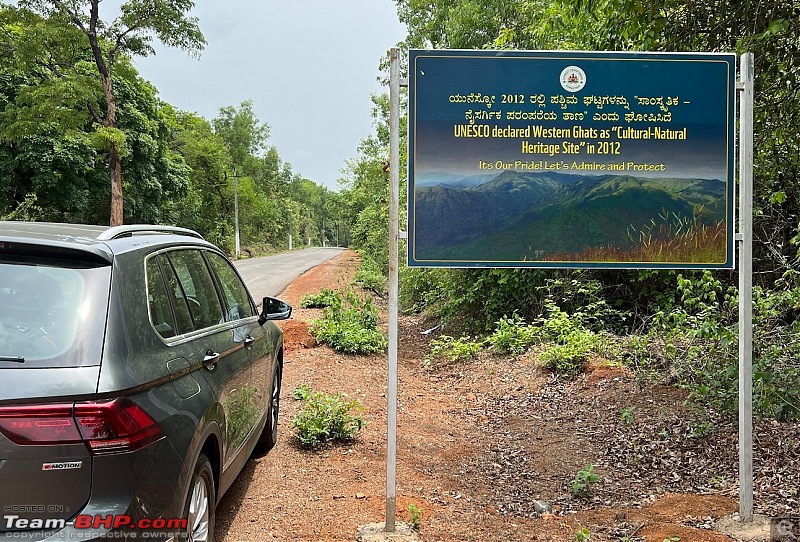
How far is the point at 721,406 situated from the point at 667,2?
3.54m

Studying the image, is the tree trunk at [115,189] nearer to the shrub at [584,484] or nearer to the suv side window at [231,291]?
the suv side window at [231,291]

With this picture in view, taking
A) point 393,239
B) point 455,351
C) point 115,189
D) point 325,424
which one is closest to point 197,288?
point 393,239

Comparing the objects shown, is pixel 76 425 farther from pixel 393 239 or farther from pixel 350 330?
pixel 350 330

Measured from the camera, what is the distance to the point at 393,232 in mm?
4082

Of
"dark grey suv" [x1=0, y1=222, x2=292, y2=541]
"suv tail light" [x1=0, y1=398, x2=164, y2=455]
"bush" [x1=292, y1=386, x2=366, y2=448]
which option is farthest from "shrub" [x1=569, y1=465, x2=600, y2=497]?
"suv tail light" [x1=0, y1=398, x2=164, y2=455]

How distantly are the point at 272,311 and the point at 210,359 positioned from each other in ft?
5.98

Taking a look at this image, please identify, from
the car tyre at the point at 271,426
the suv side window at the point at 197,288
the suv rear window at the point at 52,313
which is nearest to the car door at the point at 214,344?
the suv side window at the point at 197,288

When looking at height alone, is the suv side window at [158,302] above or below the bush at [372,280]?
above

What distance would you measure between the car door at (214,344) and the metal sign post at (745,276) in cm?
310

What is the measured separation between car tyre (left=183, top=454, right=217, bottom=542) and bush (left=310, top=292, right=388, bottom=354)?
22.4 feet

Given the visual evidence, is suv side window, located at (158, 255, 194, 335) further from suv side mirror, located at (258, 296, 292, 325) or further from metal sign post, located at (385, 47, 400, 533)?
suv side mirror, located at (258, 296, 292, 325)

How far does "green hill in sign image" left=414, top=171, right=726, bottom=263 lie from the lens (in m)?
4.20

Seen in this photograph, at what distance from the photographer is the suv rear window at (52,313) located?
2451mm

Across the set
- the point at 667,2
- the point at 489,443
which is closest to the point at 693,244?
the point at 667,2
